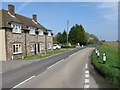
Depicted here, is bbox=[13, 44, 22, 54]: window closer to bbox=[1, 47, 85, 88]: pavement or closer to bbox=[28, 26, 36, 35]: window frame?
bbox=[28, 26, 36, 35]: window frame

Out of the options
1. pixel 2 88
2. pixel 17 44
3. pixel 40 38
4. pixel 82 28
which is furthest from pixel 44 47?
pixel 82 28

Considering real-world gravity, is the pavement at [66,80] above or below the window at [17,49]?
below

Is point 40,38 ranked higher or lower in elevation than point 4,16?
lower

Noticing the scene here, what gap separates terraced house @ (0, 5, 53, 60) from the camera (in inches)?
780

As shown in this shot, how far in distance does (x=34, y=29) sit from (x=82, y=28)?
5229 cm

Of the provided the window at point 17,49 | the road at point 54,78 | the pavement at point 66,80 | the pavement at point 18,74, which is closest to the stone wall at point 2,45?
the window at point 17,49

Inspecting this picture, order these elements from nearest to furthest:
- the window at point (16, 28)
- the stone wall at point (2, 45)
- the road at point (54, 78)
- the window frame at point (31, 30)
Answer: the road at point (54, 78)
the stone wall at point (2, 45)
the window at point (16, 28)
the window frame at point (31, 30)

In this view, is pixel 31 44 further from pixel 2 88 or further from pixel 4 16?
pixel 2 88

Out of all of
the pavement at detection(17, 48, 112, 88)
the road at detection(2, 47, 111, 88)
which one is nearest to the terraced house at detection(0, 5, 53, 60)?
the road at detection(2, 47, 111, 88)

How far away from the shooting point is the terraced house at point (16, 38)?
19.8 meters

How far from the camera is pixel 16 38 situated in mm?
22156

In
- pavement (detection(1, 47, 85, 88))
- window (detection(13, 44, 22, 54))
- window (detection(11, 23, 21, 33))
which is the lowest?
pavement (detection(1, 47, 85, 88))

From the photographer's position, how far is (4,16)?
74.0 feet

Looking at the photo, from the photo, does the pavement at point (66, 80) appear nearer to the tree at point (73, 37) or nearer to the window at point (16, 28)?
the window at point (16, 28)
